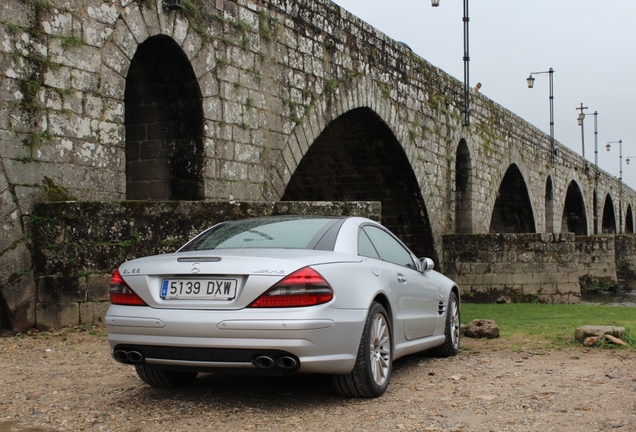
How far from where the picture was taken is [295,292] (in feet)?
14.0

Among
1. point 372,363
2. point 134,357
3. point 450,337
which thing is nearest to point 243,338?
point 134,357

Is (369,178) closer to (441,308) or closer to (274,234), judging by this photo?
(441,308)

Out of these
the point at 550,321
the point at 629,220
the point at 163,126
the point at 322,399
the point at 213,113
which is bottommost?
the point at 550,321

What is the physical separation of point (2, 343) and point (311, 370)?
369cm

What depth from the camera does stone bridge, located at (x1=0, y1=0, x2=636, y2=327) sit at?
7.98m

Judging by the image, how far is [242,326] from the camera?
4.21m

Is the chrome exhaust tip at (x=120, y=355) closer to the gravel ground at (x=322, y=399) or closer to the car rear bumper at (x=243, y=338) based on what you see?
the car rear bumper at (x=243, y=338)

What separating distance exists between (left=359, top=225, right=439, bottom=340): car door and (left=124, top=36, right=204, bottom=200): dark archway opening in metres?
4.89

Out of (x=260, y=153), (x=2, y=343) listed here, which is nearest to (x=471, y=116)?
(x=260, y=153)

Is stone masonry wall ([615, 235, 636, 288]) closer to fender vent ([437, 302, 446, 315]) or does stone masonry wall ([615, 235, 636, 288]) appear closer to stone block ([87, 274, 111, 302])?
fender vent ([437, 302, 446, 315])

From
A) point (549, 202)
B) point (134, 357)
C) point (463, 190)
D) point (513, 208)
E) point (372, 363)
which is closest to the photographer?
point (134, 357)

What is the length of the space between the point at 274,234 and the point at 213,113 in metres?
5.75

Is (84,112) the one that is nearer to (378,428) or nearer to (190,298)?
(190,298)

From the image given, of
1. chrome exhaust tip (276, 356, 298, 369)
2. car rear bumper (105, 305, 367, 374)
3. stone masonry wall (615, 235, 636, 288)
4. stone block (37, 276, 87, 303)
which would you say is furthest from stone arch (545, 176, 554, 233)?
chrome exhaust tip (276, 356, 298, 369)
